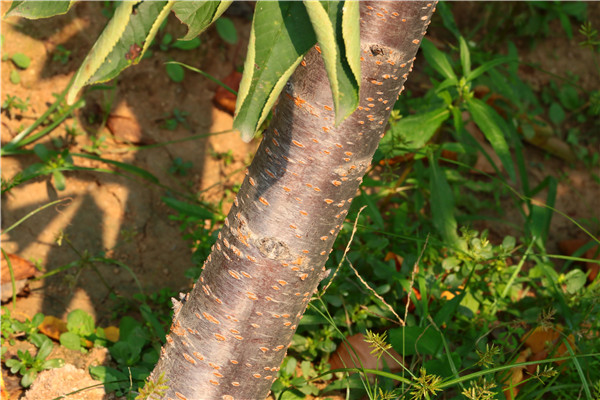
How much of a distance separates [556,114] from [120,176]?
238 centimetres

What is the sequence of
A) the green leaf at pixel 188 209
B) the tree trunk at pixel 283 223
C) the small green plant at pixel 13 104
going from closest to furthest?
the tree trunk at pixel 283 223, the green leaf at pixel 188 209, the small green plant at pixel 13 104

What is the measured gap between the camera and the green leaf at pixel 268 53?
3.21 feet

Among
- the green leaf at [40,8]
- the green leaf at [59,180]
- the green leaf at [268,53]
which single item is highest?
the green leaf at [40,8]

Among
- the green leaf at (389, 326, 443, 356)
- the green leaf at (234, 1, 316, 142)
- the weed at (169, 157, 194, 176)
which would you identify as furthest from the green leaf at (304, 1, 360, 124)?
the weed at (169, 157, 194, 176)

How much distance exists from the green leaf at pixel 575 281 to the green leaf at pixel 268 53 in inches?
68.9

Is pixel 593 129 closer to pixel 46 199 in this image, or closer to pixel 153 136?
pixel 153 136

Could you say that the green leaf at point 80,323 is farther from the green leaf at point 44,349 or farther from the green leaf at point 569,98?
the green leaf at point 569,98

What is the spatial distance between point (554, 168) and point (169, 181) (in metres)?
2.05

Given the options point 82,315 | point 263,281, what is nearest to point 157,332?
point 82,315

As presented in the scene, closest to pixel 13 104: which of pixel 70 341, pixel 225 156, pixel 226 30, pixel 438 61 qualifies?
pixel 225 156

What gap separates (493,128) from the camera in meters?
2.31

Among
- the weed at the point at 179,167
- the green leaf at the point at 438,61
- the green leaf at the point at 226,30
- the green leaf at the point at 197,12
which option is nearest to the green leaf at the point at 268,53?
the green leaf at the point at 197,12

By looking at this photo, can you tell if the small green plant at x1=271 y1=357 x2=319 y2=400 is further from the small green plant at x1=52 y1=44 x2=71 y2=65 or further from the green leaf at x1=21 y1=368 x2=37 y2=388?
the small green plant at x1=52 y1=44 x2=71 y2=65

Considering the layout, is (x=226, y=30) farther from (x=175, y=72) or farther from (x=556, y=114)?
(x=556, y=114)
